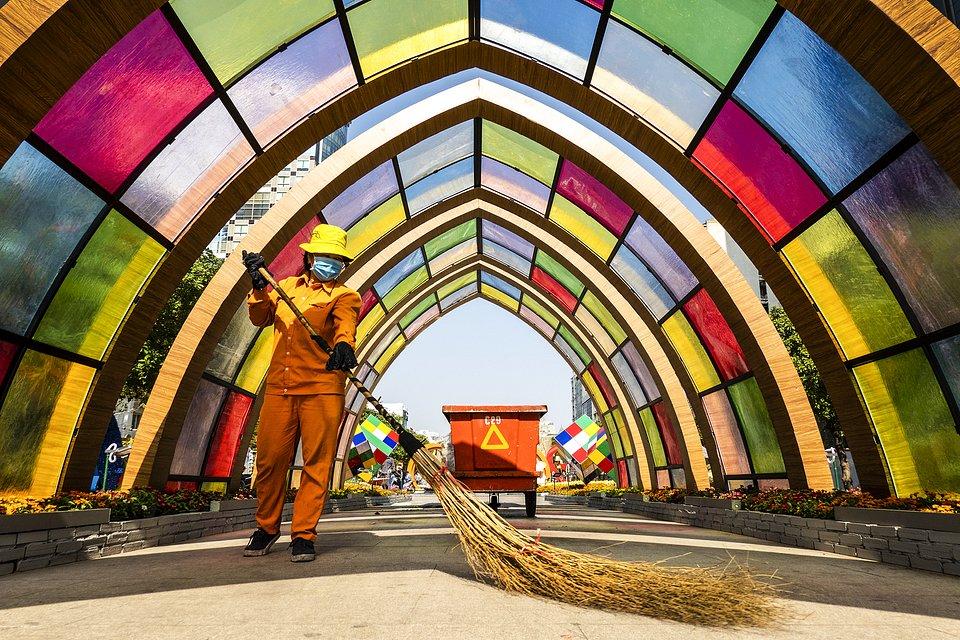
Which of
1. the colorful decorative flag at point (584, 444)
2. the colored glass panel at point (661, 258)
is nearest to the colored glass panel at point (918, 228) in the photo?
the colored glass panel at point (661, 258)

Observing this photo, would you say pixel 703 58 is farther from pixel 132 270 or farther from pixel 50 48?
pixel 132 270

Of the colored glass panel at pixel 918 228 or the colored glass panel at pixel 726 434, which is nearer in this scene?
the colored glass panel at pixel 918 228

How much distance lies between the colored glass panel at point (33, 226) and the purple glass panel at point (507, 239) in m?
11.1

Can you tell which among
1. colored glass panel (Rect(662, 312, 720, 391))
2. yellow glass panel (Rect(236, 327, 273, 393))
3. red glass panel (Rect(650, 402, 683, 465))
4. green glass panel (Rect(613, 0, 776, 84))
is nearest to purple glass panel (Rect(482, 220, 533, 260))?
colored glass panel (Rect(662, 312, 720, 391))

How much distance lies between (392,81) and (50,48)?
184 inches

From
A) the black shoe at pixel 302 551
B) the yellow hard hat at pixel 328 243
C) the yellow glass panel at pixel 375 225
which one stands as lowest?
the black shoe at pixel 302 551

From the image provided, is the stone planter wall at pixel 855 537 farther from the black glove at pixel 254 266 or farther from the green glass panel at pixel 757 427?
the black glove at pixel 254 266

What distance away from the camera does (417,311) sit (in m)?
22.0

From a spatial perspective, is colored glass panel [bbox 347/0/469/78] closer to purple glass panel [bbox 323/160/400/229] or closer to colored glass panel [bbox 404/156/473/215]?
purple glass panel [bbox 323/160/400/229]

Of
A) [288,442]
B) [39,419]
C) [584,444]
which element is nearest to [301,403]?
[288,442]

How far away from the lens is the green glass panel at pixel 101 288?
650 cm

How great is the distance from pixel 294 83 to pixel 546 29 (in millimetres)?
3547

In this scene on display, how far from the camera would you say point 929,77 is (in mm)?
4836

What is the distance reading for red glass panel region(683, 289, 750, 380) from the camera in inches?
424
